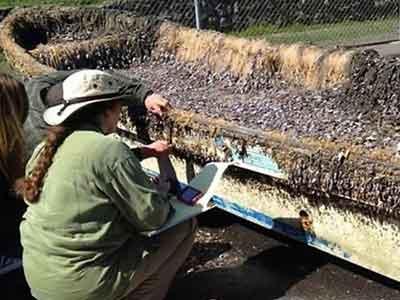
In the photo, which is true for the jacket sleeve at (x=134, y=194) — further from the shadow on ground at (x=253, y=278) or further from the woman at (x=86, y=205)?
the shadow on ground at (x=253, y=278)

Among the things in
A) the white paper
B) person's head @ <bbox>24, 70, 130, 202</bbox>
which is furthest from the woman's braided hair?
the white paper

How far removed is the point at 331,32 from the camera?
36.3 feet

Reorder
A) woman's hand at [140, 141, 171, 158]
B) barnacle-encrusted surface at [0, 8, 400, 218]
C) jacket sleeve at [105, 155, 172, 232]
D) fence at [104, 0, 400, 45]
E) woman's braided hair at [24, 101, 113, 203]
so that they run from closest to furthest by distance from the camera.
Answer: jacket sleeve at [105, 155, 172, 232]
woman's braided hair at [24, 101, 113, 203]
barnacle-encrusted surface at [0, 8, 400, 218]
woman's hand at [140, 141, 171, 158]
fence at [104, 0, 400, 45]

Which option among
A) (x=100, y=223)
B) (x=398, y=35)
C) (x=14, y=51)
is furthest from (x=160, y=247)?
(x=398, y=35)

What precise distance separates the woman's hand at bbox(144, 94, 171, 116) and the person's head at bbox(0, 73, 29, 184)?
0.88 metres

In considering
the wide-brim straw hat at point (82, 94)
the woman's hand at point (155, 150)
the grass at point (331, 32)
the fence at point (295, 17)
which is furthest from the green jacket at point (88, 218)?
the grass at point (331, 32)

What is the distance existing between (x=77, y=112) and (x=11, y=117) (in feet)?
0.88

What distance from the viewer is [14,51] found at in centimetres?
611

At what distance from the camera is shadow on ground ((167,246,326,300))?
4.04 meters

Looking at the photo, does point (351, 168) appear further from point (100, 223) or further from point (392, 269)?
point (100, 223)

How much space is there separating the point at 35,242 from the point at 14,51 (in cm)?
314

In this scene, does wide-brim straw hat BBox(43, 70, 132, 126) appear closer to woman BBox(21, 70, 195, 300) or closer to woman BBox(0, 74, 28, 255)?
woman BBox(21, 70, 195, 300)

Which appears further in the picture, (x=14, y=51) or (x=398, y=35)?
(x=398, y=35)

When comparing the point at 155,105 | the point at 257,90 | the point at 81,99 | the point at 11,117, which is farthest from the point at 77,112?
the point at 257,90
